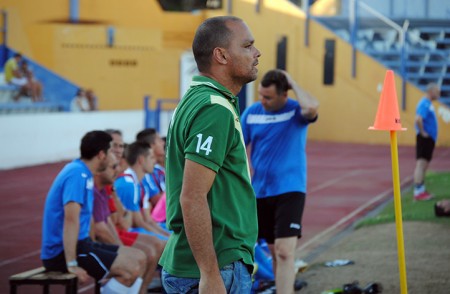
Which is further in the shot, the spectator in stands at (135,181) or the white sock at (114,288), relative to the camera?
the spectator in stands at (135,181)

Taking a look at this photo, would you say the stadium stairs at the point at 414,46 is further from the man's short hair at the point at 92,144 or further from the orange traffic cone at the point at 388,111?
the orange traffic cone at the point at 388,111

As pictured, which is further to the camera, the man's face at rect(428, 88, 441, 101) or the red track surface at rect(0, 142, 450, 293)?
the man's face at rect(428, 88, 441, 101)

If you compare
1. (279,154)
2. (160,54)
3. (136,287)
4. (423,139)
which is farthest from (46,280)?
(160,54)

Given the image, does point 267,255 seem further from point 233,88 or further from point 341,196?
point 341,196

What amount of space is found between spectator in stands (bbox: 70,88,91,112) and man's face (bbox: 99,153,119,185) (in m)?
19.1

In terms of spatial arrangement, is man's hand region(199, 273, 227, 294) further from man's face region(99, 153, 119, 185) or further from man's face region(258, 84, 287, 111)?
man's face region(258, 84, 287, 111)

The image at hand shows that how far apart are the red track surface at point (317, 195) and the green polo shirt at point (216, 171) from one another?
525 centimetres

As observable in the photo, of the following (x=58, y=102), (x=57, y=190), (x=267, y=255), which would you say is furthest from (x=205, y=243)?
(x=58, y=102)

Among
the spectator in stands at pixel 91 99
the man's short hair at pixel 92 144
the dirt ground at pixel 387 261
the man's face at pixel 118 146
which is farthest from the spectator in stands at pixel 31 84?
the man's short hair at pixel 92 144

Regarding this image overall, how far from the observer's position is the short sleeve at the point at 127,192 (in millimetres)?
8570

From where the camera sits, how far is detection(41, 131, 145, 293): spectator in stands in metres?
6.72

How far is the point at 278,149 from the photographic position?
25.5 feet

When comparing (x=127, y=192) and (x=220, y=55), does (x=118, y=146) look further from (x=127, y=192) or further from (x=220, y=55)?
(x=220, y=55)

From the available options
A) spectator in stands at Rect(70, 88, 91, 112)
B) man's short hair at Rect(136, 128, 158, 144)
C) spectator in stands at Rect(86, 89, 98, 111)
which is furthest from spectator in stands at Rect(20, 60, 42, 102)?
man's short hair at Rect(136, 128, 158, 144)
